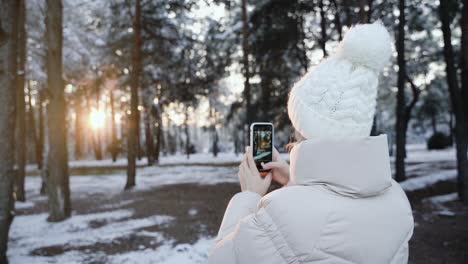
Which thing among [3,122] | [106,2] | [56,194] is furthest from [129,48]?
[3,122]

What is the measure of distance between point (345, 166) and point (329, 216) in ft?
0.63

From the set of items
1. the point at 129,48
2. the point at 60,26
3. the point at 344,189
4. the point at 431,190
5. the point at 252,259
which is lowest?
the point at 431,190

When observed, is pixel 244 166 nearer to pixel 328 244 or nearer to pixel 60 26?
pixel 328 244

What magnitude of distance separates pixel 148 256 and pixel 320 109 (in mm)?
5810

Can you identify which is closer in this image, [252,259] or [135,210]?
[252,259]

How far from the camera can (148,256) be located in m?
6.43

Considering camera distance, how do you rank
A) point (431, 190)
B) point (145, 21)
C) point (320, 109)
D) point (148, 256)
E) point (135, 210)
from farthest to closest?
point (145, 21) → point (431, 190) → point (135, 210) → point (148, 256) → point (320, 109)

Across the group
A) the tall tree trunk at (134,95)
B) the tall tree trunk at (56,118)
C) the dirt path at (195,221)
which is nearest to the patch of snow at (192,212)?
the dirt path at (195,221)

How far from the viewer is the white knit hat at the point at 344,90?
54.6 inches

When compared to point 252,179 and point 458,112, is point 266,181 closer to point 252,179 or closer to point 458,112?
point 252,179

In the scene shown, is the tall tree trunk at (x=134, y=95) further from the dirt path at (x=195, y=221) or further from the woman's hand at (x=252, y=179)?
the woman's hand at (x=252, y=179)

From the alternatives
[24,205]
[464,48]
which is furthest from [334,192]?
[24,205]

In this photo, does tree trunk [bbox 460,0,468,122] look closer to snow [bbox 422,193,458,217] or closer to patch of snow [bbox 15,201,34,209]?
snow [bbox 422,193,458,217]

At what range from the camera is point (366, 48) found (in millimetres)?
1434
